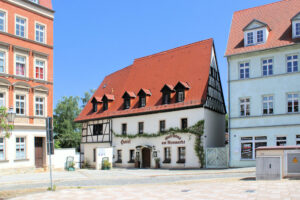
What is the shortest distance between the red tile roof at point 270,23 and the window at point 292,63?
1.05 m

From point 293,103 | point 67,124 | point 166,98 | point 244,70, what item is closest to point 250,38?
point 244,70

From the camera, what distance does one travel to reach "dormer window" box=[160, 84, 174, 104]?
33.8 m

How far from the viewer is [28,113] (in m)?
29.0

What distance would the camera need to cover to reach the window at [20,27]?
2890 centimetres

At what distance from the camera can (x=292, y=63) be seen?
27.5 m

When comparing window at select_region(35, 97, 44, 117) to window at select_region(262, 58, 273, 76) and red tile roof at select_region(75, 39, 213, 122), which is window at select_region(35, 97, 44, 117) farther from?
window at select_region(262, 58, 273, 76)

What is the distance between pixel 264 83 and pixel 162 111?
959 centimetres

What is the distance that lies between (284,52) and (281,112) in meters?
4.42

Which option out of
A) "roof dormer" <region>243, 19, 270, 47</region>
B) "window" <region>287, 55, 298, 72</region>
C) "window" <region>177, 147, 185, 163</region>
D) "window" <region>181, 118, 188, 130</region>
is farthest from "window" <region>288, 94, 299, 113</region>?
"window" <region>177, 147, 185, 163</region>

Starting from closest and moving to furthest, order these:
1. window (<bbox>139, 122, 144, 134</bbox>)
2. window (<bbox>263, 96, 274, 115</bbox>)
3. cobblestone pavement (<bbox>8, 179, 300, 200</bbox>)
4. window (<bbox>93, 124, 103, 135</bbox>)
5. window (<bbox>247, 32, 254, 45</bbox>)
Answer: cobblestone pavement (<bbox>8, 179, 300, 200</bbox>) → window (<bbox>263, 96, 274, 115</bbox>) → window (<bbox>247, 32, 254, 45</bbox>) → window (<bbox>139, 122, 144, 134</bbox>) → window (<bbox>93, 124, 103, 135</bbox>)

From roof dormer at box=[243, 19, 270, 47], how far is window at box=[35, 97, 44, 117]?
1694cm

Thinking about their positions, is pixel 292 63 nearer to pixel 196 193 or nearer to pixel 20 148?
pixel 196 193

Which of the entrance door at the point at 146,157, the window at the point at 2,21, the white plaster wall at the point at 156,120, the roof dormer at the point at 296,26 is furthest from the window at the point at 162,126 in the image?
the window at the point at 2,21

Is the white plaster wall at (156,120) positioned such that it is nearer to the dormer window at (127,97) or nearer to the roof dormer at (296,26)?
the dormer window at (127,97)
